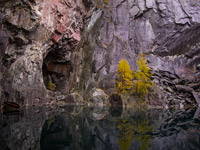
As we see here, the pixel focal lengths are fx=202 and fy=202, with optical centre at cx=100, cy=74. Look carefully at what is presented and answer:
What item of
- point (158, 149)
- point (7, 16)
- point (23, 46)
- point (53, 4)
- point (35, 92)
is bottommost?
point (158, 149)

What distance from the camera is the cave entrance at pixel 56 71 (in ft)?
121

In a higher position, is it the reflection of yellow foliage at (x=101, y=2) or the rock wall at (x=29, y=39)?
the reflection of yellow foliage at (x=101, y=2)

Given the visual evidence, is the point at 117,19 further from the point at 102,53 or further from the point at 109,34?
the point at 102,53

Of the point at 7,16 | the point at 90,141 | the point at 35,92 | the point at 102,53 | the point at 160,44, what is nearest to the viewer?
the point at 90,141

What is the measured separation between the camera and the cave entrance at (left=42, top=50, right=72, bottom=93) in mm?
36912

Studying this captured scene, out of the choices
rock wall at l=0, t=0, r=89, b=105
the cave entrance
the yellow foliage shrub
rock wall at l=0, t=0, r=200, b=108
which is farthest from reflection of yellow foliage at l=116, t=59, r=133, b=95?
rock wall at l=0, t=0, r=89, b=105

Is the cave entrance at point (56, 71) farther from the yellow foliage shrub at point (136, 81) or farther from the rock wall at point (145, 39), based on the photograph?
the yellow foliage shrub at point (136, 81)

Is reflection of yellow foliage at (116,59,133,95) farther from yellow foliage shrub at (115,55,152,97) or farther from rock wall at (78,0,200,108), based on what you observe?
rock wall at (78,0,200,108)

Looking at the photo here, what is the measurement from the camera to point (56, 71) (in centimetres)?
3775

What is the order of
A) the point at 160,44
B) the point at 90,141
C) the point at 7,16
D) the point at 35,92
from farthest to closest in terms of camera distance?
1. the point at 160,44
2. the point at 35,92
3. the point at 7,16
4. the point at 90,141

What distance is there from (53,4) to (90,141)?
88.6 feet

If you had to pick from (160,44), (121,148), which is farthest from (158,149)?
(160,44)

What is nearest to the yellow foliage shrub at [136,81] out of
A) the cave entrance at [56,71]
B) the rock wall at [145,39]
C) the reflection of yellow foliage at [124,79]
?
the reflection of yellow foliage at [124,79]

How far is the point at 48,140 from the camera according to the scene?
7.73 metres
